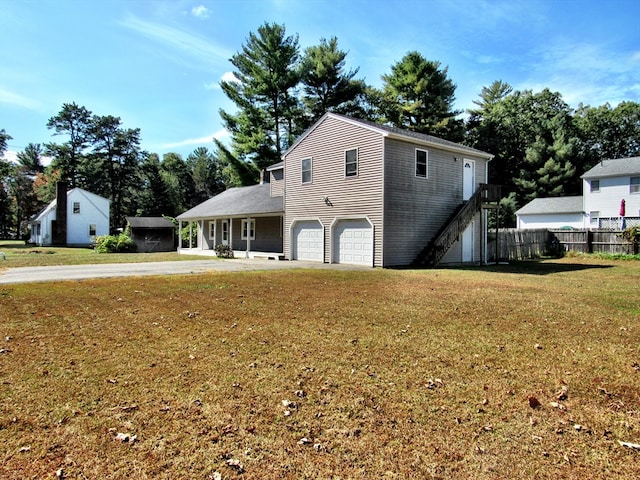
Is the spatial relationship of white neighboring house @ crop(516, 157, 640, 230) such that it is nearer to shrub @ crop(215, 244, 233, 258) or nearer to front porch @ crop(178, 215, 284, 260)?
front porch @ crop(178, 215, 284, 260)

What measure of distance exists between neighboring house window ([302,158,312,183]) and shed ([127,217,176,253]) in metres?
21.1

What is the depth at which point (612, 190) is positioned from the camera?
32.8m

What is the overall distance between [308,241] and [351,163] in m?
4.75

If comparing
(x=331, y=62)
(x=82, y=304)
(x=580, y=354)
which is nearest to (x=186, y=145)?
(x=331, y=62)

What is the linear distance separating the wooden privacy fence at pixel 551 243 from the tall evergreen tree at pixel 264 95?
879 inches

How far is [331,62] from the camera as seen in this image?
36844 millimetres

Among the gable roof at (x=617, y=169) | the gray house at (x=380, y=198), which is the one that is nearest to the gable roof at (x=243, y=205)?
the gray house at (x=380, y=198)

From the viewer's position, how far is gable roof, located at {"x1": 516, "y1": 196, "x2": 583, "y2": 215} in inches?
1404

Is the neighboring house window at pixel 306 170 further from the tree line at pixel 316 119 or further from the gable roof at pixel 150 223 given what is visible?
the gable roof at pixel 150 223

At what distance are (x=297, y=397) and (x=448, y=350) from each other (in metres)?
2.35

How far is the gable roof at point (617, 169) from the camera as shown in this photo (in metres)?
31.6

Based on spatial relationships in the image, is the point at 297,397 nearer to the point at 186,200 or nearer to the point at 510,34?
the point at 510,34

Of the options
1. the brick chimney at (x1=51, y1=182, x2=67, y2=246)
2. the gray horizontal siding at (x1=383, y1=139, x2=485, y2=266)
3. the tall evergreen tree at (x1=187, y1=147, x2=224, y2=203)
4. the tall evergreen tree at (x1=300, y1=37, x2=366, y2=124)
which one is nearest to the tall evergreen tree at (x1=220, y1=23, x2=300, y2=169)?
the tall evergreen tree at (x1=300, y1=37, x2=366, y2=124)

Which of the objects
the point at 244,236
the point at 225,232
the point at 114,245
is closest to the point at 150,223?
the point at 114,245
